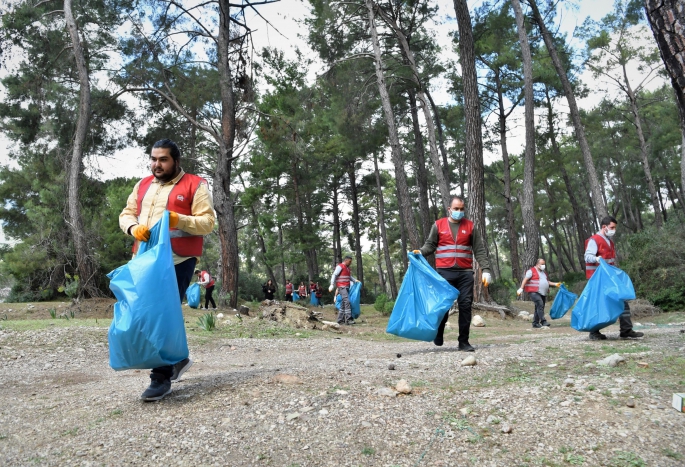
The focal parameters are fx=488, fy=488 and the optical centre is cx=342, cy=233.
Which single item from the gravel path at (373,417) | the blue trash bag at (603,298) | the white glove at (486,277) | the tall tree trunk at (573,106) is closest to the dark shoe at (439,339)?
the white glove at (486,277)

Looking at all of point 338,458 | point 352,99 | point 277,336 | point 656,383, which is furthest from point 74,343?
point 352,99

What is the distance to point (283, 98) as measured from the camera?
1841 cm

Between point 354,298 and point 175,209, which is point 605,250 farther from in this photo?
point 354,298

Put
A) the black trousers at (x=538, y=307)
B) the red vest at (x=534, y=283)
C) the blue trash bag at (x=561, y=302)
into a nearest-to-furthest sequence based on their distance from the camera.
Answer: the black trousers at (x=538, y=307) < the red vest at (x=534, y=283) < the blue trash bag at (x=561, y=302)

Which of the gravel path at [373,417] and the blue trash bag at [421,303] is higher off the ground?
the blue trash bag at [421,303]

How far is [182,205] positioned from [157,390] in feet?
4.36

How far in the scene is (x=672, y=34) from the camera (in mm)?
2607

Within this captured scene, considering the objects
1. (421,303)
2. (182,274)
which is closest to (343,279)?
(421,303)

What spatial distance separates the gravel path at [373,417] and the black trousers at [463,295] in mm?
1116

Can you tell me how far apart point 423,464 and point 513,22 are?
62.6ft

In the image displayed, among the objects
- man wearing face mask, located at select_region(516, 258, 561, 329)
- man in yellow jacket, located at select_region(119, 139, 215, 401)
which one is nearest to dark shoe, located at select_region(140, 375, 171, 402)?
man in yellow jacket, located at select_region(119, 139, 215, 401)

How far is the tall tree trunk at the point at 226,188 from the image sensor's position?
480 inches

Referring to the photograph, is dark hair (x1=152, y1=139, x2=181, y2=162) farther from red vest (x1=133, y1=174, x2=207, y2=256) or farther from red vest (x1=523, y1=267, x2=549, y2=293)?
red vest (x1=523, y1=267, x2=549, y2=293)

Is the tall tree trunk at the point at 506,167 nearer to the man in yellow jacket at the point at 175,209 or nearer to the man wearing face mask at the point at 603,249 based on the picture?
the man wearing face mask at the point at 603,249
